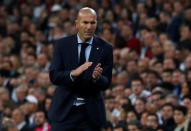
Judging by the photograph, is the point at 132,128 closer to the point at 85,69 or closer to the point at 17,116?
the point at 17,116

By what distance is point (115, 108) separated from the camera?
9.86m

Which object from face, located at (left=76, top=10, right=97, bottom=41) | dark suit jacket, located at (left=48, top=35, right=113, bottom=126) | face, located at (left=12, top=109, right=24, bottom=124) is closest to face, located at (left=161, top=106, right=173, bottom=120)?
face, located at (left=12, top=109, right=24, bottom=124)

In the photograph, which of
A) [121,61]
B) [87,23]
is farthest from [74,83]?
[121,61]

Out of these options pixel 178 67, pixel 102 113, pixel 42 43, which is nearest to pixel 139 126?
pixel 178 67

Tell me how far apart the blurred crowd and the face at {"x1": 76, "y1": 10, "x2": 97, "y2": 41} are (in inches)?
65.0

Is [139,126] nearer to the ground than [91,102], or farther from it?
nearer to the ground

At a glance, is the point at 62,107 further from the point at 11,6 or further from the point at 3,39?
the point at 11,6

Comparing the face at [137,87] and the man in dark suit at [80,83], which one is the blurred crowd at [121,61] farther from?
the man in dark suit at [80,83]

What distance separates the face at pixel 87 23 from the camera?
507 cm

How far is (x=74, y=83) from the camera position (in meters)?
5.07

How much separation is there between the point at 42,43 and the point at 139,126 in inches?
247

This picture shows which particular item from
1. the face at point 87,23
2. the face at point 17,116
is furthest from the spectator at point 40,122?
the face at point 87,23

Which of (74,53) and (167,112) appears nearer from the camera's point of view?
(74,53)

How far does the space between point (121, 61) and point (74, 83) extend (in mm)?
6664
